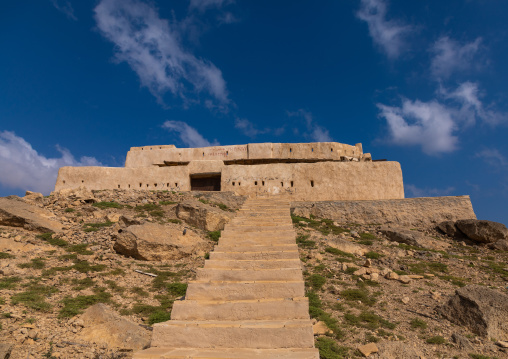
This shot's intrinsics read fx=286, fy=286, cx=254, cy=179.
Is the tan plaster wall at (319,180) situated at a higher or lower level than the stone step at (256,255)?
higher

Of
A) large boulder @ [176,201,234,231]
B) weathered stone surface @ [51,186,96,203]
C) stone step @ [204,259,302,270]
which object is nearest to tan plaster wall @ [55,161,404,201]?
large boulder @ [176,201,234,231]

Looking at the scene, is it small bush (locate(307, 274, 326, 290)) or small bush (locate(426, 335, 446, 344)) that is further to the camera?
small bush (locate(307, 274, 326, 290))

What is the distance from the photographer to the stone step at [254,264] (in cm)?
588

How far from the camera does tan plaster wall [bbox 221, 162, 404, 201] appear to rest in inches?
667

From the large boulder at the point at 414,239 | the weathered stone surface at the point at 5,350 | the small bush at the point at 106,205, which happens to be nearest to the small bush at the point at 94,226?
the small bush at the point at 106,205

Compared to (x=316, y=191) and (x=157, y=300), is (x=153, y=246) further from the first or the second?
(x=316, y=191)

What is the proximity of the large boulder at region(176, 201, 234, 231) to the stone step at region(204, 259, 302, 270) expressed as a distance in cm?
527

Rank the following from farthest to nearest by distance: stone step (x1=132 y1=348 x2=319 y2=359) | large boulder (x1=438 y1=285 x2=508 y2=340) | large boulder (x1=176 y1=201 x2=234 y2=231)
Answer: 1. large boulder (x1=176 y1=201 x2=234 y2=231)
2. large boulder (x1=438 y1=285 x2=508 y2=340)
3. stone step (x1=132 y1=348 x2=319 y2=359)

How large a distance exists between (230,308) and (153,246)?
A: 509cm

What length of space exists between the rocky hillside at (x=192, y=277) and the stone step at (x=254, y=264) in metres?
1.27

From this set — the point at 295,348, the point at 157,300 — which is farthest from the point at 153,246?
the point at 295,348

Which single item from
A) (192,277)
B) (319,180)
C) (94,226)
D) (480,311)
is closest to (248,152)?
(319,180)

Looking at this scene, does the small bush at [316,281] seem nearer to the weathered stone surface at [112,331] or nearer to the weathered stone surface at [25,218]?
the weathered stone surface at [112,331]

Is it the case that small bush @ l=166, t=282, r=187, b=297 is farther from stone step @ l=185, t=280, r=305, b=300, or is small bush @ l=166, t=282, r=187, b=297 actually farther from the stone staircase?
stone step @ l=185, t=280, r=305, b=300
